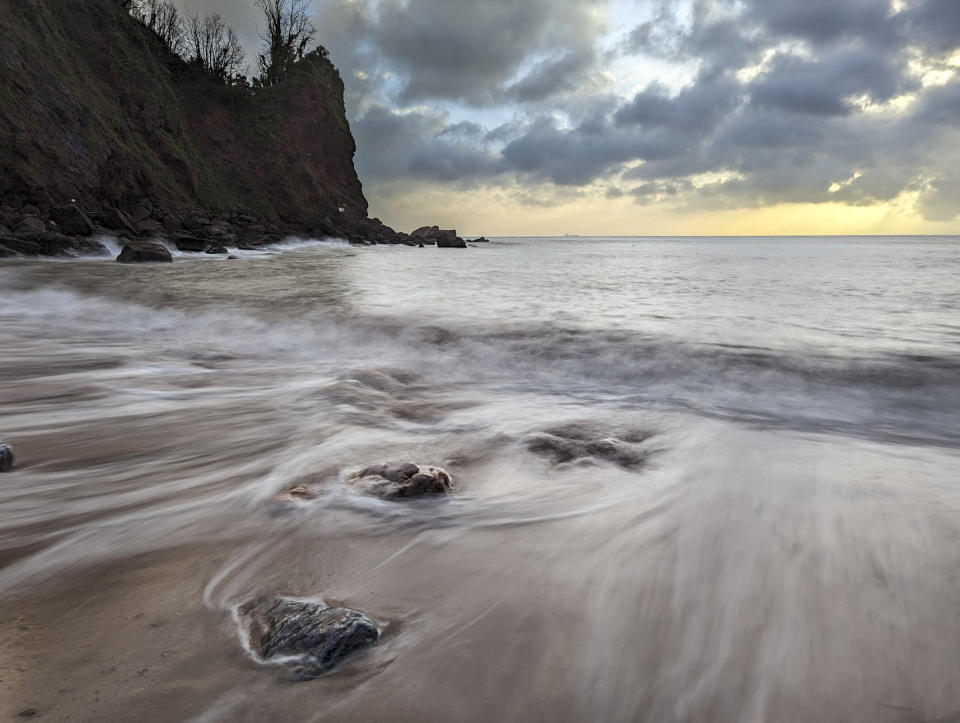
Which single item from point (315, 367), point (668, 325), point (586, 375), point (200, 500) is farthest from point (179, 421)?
point (668, 325)

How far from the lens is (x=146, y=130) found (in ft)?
93.8

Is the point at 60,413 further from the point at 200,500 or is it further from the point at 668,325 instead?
the point at 668,325

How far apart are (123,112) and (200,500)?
107ft

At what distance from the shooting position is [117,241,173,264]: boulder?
15.4 meters

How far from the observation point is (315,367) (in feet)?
16.9

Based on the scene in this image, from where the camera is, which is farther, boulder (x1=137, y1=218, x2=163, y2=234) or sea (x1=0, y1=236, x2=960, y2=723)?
boulder (x1=137, y1=218, x2=163, y2=234)

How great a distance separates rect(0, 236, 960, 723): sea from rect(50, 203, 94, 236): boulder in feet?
52.8

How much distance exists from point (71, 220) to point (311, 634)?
72.2 feet

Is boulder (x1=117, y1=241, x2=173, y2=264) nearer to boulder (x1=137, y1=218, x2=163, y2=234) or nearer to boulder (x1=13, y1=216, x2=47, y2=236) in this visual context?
boulder (x1=13, y1=216, x2=47, y2=236)

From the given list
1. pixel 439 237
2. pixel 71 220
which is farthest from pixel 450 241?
pixel 71 220

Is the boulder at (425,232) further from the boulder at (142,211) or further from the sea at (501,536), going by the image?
the sea at (501,536)

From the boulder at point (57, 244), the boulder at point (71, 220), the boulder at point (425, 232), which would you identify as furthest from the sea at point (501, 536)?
the boulder at point (425, 232)

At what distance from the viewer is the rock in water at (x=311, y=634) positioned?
132 cm

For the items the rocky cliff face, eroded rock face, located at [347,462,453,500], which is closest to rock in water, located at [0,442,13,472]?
eroded rock face, located at [347,462,453,500]
